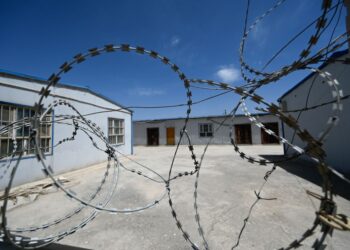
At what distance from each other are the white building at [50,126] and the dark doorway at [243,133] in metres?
16.4

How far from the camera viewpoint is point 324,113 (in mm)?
8586

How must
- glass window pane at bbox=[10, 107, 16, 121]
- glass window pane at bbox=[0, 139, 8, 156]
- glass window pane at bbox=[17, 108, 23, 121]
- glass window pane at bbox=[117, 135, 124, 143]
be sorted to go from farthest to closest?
1. glass window pane at bbox=[117, 135, 124, 143]
2. glass window pane at bbox=[17, 108, 23, 121]
3. glass window pane at bbox=[10, 107, 16, 121]
4. glass window pane at bbox=[0, 139, 8, 156]

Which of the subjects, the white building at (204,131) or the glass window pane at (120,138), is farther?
the white building at (204,131)

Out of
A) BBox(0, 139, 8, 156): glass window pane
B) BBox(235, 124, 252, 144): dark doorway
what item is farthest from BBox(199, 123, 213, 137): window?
BBox(0, 139, 8, 156): glass window pane

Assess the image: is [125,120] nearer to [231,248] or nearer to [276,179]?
[276,179]

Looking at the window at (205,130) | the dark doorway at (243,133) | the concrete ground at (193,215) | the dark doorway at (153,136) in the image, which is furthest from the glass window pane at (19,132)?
the dark doorway at (243,133)

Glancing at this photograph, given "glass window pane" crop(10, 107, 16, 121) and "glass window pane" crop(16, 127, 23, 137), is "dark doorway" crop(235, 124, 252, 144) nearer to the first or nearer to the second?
"glass window pane" crop(16, 127, 23, 137)

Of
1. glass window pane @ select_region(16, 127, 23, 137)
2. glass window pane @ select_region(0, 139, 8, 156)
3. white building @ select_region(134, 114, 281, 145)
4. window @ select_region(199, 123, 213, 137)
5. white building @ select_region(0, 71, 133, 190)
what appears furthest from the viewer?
window @ select_region(199, 123, 213, 137)

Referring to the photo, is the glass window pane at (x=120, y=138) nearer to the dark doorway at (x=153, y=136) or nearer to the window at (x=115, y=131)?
the window at (x=115, y=131)

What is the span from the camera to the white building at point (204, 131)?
2253 cm

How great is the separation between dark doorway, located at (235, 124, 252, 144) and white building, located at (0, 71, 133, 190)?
16.4 meters

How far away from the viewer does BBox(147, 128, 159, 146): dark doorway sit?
27.6 m

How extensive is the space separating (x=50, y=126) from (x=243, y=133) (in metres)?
21.5

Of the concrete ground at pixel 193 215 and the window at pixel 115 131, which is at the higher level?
the window at pixel 115 131
